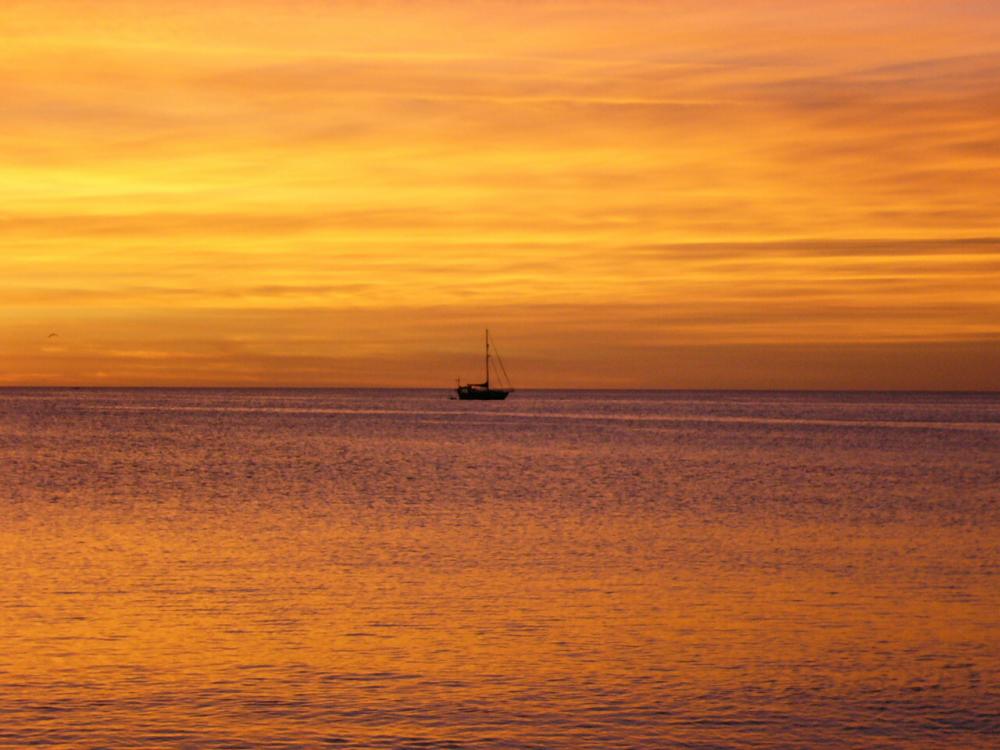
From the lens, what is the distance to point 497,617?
1064 inches

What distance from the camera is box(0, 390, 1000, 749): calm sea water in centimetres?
1927

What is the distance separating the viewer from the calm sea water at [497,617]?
63.2ft

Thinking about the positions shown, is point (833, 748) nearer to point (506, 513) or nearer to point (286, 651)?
point (286, 651)

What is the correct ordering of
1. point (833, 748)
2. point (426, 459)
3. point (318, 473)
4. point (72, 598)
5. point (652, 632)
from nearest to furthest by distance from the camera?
point (833, 748), point (652, 632), point (72, 598), point (318, 473), point (426, 459)

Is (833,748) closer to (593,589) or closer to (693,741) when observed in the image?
(693,741)

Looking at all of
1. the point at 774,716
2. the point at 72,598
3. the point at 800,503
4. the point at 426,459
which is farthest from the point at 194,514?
the point at 426,459

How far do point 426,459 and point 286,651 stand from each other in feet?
220

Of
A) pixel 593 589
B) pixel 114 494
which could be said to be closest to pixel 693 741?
pixel 593 589

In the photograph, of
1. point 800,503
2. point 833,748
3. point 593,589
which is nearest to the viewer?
point 833,748

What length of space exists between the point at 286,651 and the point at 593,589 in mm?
9467

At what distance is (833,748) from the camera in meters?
18.2

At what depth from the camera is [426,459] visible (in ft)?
298

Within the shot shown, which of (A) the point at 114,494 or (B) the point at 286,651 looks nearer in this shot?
(B) the point at 286,651

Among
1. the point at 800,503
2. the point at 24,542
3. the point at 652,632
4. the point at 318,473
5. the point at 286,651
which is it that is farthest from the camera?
the point at 318,473
